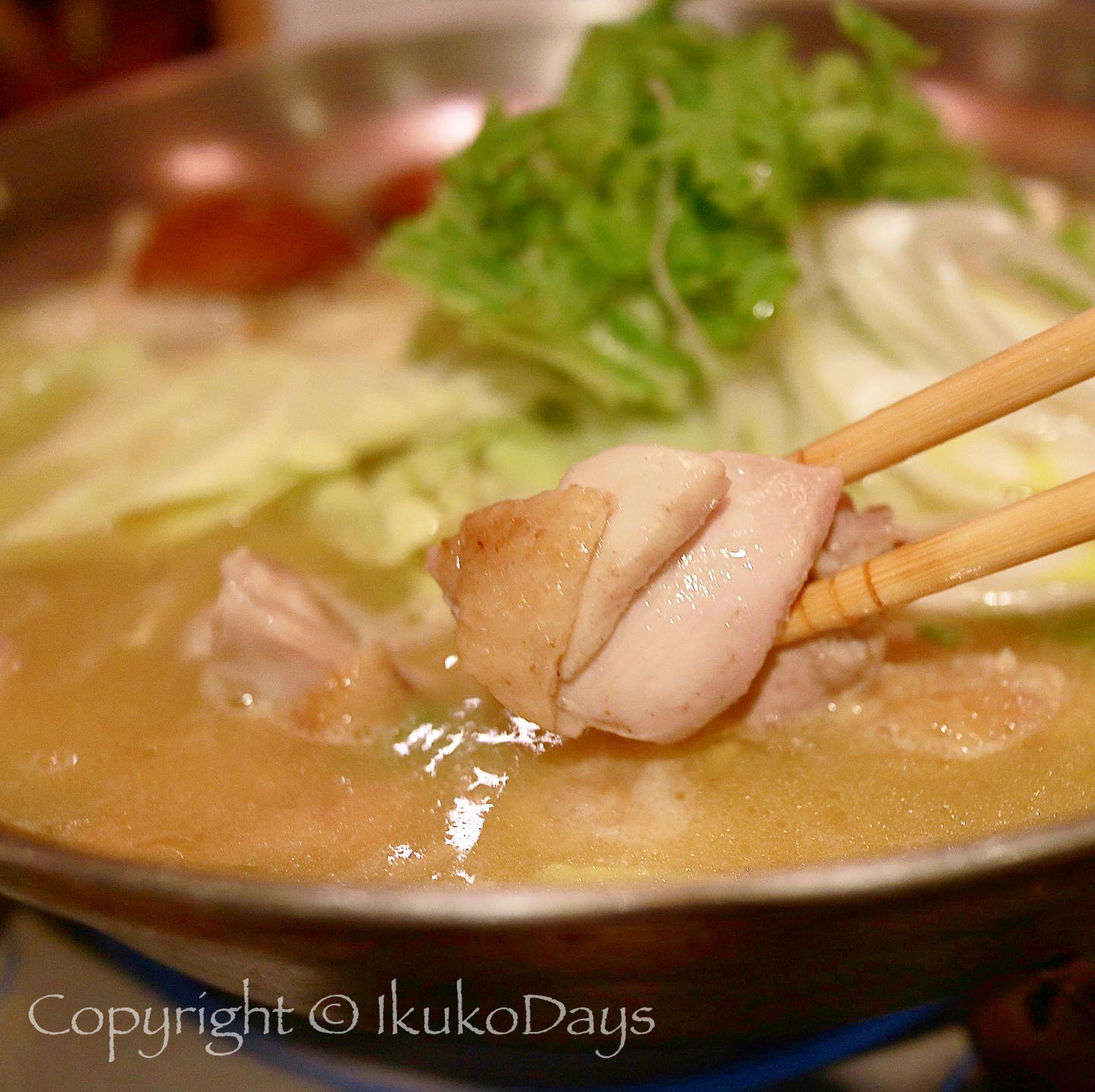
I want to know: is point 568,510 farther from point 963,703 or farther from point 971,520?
point 963,703

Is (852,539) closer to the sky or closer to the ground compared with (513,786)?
closer to the sky

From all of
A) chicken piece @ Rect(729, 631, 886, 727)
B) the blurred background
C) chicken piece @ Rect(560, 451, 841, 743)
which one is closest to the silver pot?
chicken piece @ Rect(560, 451, 841, 743)

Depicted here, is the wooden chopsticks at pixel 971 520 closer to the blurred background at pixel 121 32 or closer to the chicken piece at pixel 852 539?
the chicken piece at pixel 852 539

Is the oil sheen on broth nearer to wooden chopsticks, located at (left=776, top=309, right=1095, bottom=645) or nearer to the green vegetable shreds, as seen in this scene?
wooden chopsticks, located at (left=776, top=309, right=1095, bottom=645)

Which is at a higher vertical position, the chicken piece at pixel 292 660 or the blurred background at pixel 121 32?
the blurred background at pixel 121 32

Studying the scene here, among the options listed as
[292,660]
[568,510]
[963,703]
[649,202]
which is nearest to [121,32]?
[649,202]

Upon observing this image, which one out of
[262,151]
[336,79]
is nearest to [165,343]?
[262,151]

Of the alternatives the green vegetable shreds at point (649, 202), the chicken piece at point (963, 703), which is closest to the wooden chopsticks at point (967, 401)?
the chicken piece at point (963, 703)
